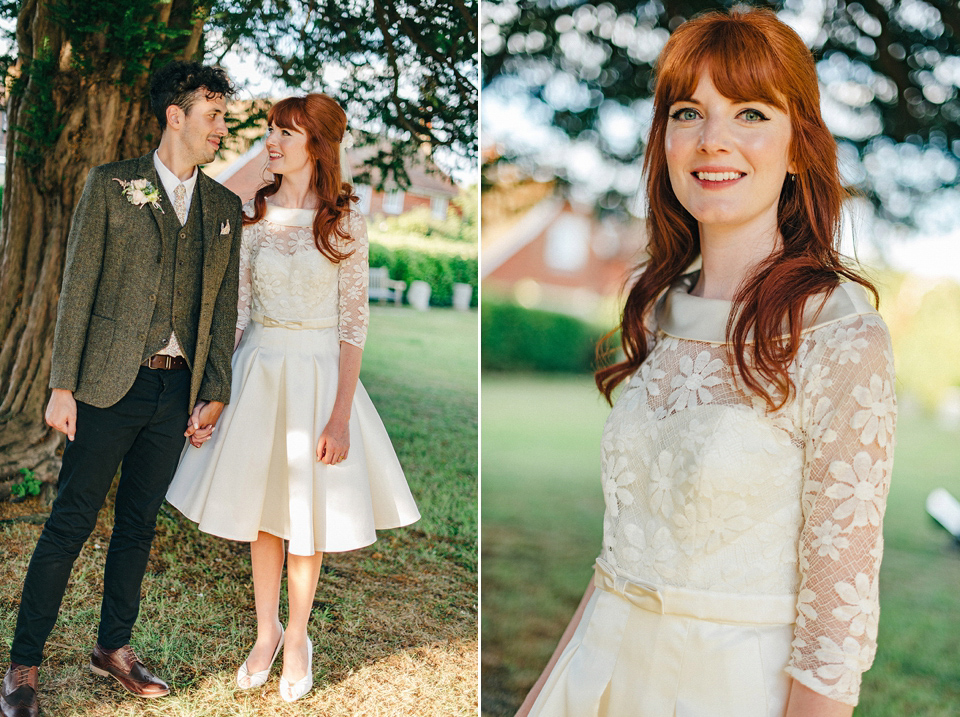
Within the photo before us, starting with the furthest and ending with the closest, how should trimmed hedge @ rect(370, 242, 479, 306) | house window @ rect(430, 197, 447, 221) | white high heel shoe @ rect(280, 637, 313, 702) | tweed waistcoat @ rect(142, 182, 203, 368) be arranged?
trimmed hedge @ rect(370, 242, 479, 306) < house window @ rect(430, 197, 447, 221) < white high heel shoe @ rect(280, 637, 313, 702) < tweed waistcoat @ rect(142, 182, 203, 368)

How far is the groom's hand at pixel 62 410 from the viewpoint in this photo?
2725mm

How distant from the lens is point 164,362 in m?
2.91

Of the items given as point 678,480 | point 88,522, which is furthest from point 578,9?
point 678,480

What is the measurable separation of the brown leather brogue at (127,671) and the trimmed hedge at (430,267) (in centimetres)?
853

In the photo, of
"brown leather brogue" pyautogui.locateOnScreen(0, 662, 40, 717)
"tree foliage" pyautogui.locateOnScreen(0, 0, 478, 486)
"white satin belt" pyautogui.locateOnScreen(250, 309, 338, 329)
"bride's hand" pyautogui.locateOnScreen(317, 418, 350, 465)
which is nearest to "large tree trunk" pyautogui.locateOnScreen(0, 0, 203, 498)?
"tree foliage" pyautogui.locateOnScreen(0, 0, 478, 486)

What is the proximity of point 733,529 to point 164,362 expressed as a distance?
2203 millimetres

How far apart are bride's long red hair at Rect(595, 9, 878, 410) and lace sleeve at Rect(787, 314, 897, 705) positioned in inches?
3.3

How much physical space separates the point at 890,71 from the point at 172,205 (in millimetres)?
4359

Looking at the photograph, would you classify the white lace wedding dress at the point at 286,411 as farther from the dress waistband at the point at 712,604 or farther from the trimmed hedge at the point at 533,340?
the trimmed hedge at the point at 533,340

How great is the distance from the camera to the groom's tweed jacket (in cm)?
273

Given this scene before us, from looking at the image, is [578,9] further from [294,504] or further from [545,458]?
[545,458]

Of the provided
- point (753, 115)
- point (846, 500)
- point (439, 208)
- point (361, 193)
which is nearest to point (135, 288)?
point (753, 115)

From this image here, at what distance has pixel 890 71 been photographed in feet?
16.5

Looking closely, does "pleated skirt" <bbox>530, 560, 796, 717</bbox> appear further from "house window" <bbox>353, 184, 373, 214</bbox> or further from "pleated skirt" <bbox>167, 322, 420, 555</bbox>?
"house window" <bbox>353, 184, 373, 214</bbox>
